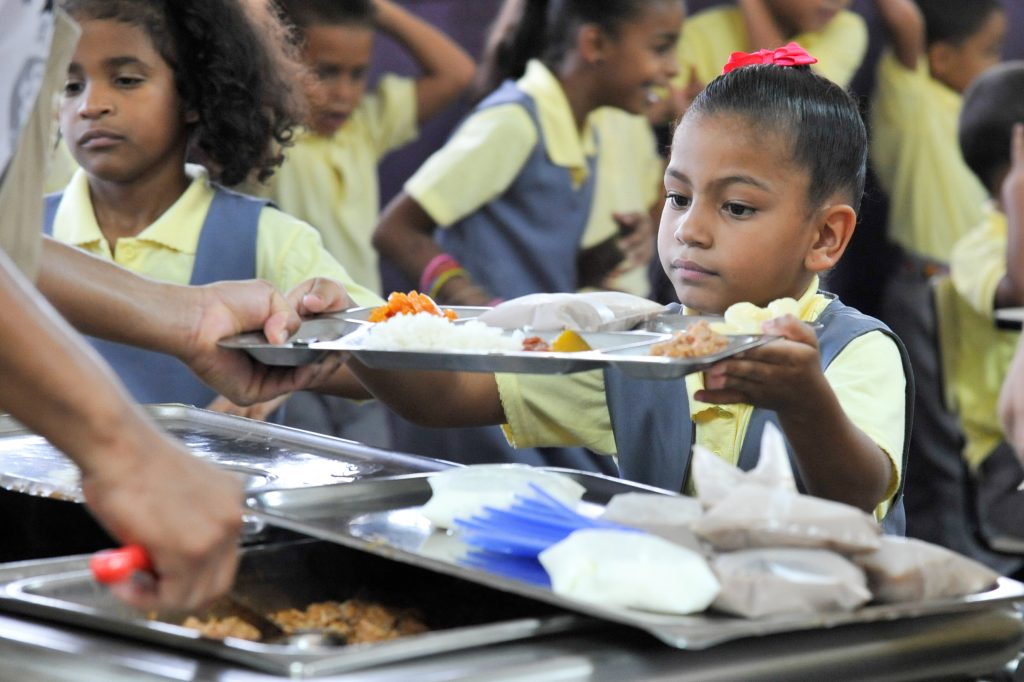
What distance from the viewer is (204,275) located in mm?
2047

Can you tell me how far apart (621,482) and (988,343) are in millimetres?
2521

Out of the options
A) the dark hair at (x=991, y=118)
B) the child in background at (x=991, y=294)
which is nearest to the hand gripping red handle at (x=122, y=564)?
the child in background at (x=991, y=294)

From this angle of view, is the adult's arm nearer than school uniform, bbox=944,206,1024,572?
Yes

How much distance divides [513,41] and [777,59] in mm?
1720

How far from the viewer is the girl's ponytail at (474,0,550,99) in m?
3.20

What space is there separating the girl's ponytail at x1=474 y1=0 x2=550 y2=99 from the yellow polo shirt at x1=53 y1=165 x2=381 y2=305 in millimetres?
1268

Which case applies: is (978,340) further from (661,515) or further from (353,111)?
(661,515)

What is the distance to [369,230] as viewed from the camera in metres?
3.28

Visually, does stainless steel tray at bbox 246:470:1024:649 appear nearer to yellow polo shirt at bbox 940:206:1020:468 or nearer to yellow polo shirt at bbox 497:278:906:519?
yellow polo shirt at bbox 497:278:906:519

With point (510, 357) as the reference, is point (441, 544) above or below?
below

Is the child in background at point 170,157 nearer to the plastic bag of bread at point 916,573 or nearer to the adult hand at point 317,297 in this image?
the adult hand at point 317,297

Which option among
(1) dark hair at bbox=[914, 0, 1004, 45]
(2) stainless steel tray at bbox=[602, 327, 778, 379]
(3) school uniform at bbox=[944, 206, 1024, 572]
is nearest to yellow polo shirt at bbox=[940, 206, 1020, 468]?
(3) school uniform at bbox=[944, 206, 1024, 572]

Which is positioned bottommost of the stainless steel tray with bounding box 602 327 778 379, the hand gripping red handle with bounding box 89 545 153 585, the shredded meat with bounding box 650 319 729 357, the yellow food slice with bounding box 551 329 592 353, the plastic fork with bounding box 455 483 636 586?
the plastic fork with bounding box 455 483 636 586

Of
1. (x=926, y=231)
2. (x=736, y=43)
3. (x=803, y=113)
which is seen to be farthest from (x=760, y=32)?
(x=803, y=113)
